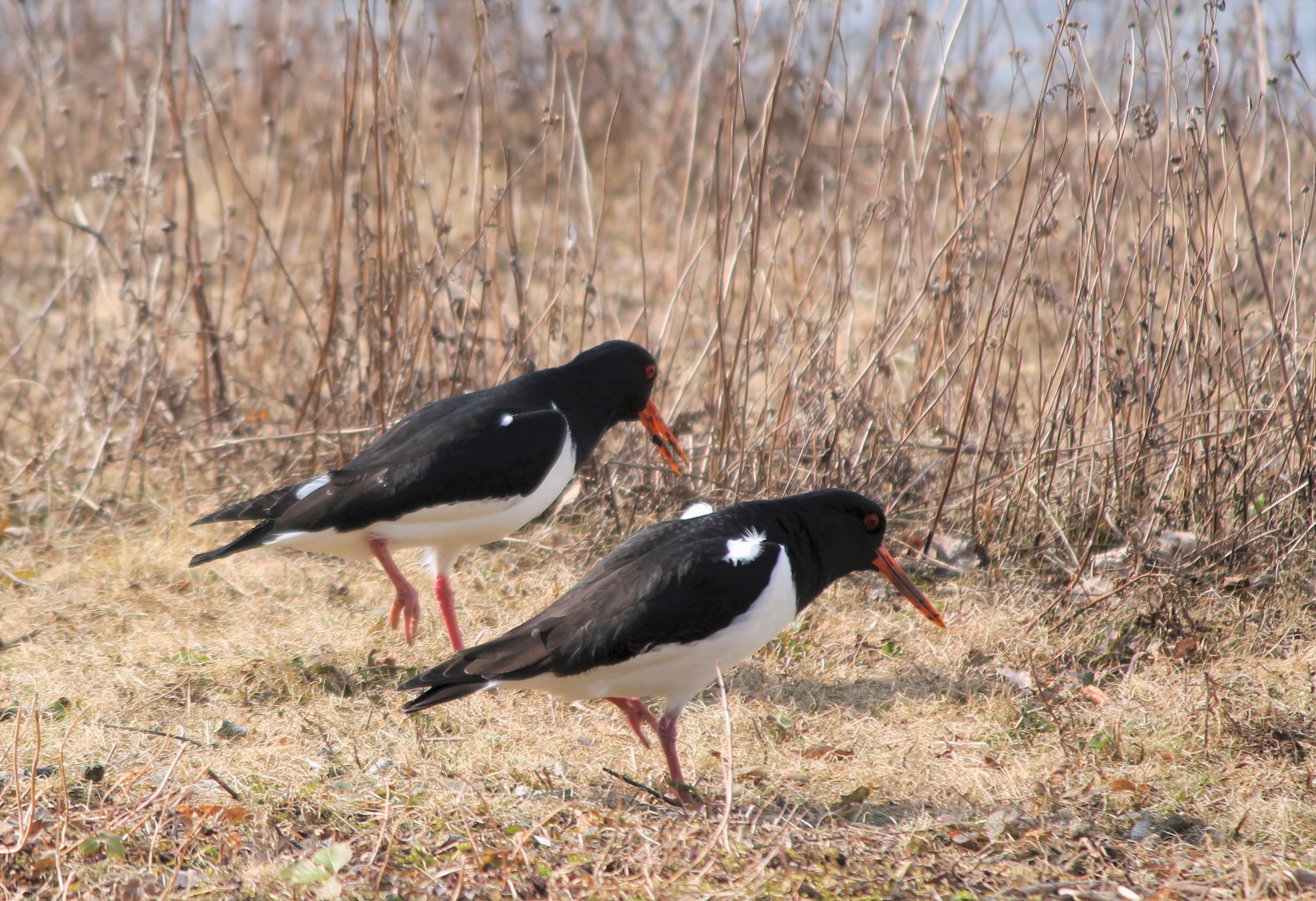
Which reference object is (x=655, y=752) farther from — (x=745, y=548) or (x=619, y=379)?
(x=619, y=379)

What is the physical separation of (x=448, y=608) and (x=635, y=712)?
1113 millimetres

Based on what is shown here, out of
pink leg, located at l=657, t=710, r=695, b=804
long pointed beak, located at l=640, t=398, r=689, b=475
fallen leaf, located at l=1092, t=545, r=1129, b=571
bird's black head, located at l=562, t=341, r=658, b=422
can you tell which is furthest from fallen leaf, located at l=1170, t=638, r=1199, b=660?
bird's black head, located at l=562, t=341, r=658, b=422

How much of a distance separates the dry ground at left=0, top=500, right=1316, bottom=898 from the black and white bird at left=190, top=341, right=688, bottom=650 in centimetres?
36

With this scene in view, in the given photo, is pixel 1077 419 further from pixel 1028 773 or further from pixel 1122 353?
pixel 1028 773

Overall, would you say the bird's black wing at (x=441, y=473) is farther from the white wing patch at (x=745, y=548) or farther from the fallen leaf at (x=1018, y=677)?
the fallen leaf at (x=1018, y=677)

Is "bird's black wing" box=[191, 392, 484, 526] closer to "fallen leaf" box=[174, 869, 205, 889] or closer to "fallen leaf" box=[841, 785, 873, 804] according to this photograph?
"fallen leaf" box=[174, 869, 205, 889]

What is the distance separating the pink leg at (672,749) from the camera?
11.3 ft

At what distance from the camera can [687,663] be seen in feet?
11.3

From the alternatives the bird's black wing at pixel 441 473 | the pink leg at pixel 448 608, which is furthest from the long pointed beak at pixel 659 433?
the pink leg at pixel 448 608

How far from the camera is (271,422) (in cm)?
584

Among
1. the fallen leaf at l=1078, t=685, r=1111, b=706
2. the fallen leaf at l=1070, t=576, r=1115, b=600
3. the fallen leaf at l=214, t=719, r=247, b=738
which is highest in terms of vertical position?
the fallen leaf at l=1070, t=576, r=1115, b=600

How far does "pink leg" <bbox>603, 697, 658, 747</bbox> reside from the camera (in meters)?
3.67

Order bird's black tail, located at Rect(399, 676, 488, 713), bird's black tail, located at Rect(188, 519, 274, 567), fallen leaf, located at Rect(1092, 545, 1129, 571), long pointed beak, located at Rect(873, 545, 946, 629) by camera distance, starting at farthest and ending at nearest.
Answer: fallen leaf, located at Rect(1092, 545, 1129, 571) < bird's black tail, located at Rect(188, 519, 274, 567) < long pointed beak, located at Rect(873, 545, 946, 629) < bird's black tail, located at Rect(399, 676, 488, 713)

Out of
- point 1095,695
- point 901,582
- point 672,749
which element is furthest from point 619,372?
point 1095,695
